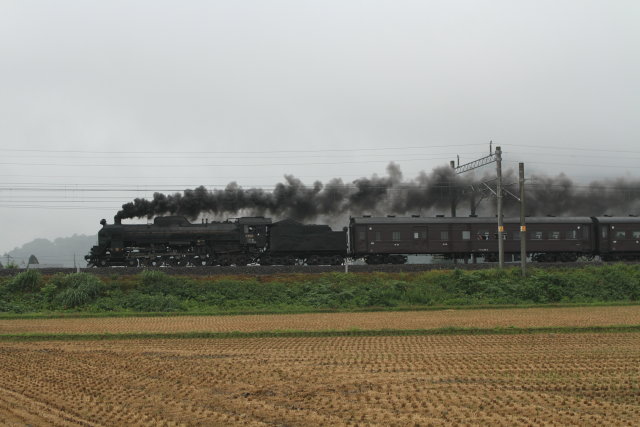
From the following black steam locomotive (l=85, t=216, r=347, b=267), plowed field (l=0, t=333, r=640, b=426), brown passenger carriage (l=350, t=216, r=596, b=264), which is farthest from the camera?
brown passenger carriage (l=350, t=216, r=596, b=264)

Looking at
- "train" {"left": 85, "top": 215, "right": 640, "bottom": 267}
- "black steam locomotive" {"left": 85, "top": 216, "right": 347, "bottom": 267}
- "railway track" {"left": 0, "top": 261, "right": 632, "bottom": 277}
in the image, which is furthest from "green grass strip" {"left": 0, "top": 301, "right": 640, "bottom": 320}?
"train" {"left": 85, "top": 215, "right": 640, "bottom": 267}

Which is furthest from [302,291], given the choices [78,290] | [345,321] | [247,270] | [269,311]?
[78,290]

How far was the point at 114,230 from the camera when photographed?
128 feet

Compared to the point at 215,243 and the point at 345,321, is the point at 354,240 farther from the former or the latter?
the point at 345,321

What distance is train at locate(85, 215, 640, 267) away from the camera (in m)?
39.2

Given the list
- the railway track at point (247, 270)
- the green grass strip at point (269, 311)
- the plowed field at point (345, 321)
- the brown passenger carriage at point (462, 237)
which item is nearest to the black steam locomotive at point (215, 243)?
the brown passenger carriage at point (462, 237)

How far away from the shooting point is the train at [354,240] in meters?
39.2

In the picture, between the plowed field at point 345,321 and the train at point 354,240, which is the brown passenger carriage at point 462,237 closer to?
the train at point 354,240

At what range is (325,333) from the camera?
778 inches

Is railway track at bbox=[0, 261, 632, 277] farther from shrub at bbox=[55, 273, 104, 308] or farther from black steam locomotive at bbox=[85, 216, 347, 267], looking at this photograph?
shrub at bbox=[55, 273, 104, 308]

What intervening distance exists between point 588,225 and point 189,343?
3529cm

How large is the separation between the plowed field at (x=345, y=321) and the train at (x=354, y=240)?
1323 centimetres

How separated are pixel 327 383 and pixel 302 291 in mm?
21222

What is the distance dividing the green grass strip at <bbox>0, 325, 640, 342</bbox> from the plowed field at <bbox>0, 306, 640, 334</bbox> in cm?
90
